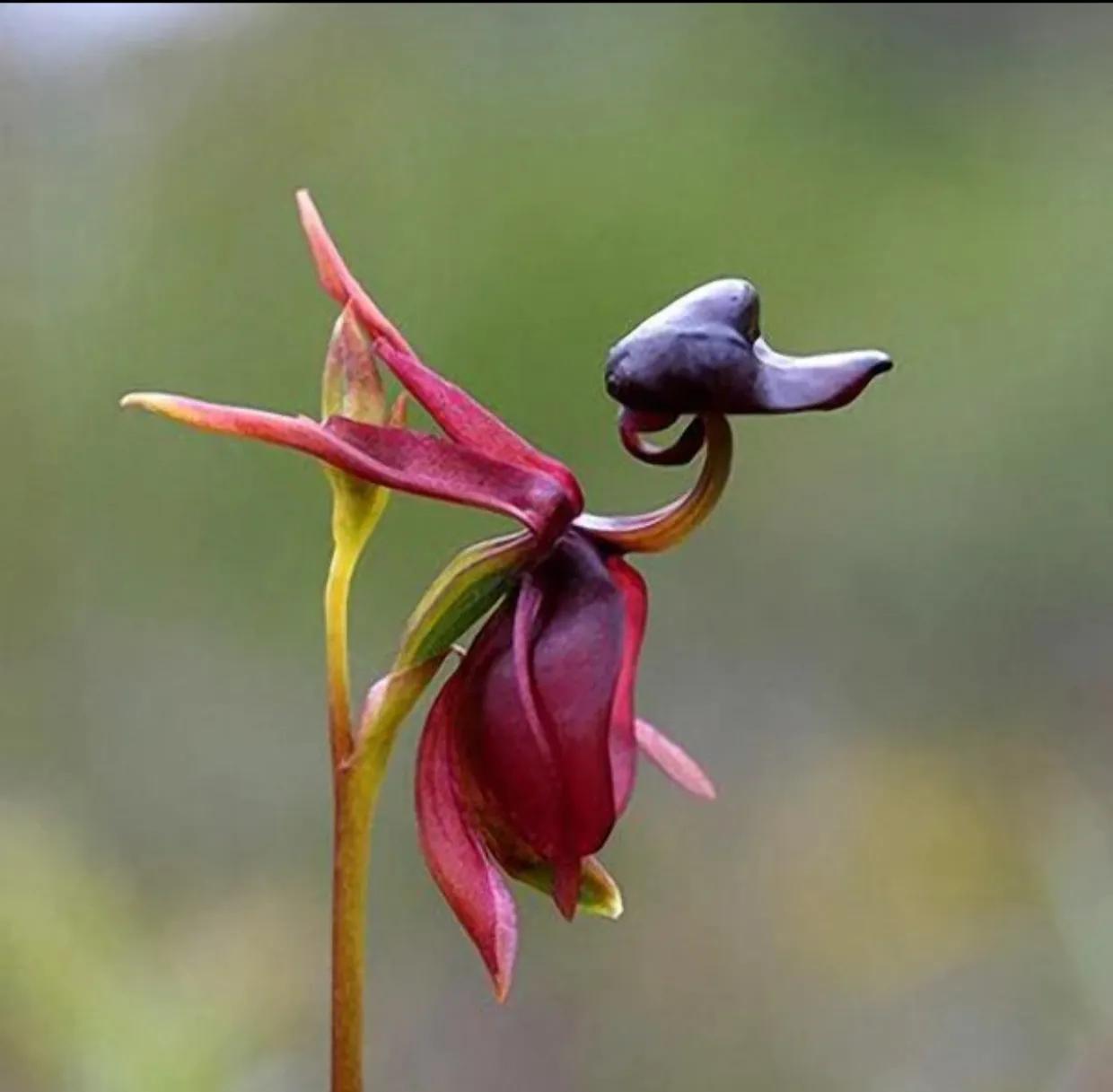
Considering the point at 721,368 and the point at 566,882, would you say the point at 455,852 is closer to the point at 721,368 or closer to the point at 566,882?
the point at 566,882

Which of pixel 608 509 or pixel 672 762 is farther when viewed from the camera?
pixel 608 509

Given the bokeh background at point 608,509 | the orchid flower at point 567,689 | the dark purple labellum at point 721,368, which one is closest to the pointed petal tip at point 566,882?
the orchid flower at point 567,689

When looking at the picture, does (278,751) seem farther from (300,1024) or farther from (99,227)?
(99,227)

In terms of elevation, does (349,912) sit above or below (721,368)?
below

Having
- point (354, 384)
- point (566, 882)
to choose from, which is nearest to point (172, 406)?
point (354, 384)

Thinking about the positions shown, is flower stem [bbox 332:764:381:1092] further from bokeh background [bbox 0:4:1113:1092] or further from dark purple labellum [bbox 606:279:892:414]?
bokeh background [bbox 0:4:1113:1092]

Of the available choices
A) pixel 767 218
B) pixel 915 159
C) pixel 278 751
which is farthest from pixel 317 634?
pixel 915 159
